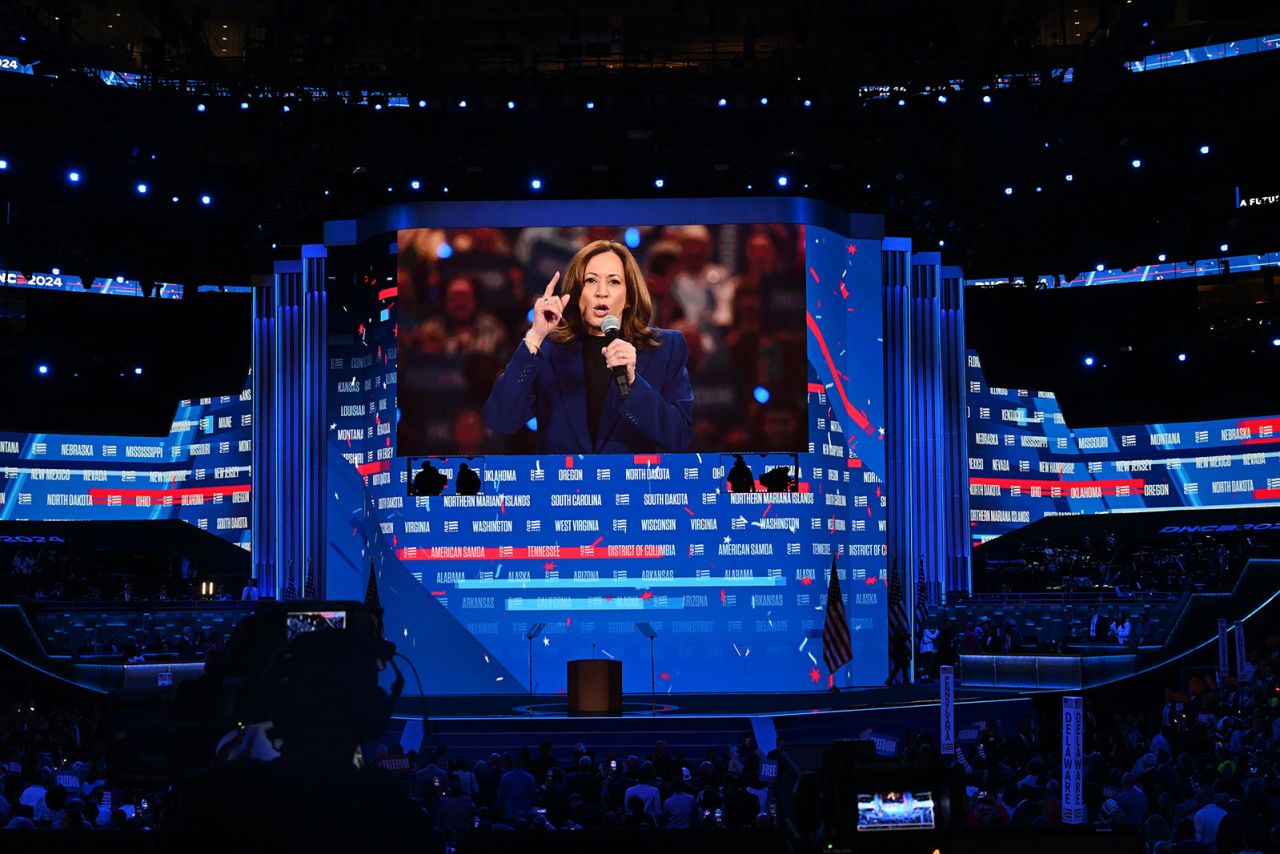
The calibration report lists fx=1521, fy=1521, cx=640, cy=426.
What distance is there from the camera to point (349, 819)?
2.40 m

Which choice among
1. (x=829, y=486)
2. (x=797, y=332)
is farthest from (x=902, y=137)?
(x=829, y=486)

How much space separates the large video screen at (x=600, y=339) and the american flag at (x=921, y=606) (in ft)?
12.6

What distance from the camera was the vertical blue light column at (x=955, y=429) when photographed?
27828 mm

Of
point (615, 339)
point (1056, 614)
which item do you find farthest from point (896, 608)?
point (615, 339)

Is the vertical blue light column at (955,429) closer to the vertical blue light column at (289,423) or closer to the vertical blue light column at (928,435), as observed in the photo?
the vertical blue light column at (928,435)

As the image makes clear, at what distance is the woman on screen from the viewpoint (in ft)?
78.3

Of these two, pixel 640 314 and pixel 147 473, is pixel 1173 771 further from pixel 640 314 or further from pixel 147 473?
pixel 147 473

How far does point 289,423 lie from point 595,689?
30.9ft

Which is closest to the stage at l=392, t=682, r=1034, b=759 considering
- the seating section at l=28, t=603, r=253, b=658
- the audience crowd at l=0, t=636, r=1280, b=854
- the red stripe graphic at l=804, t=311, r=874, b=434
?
the audience crowd at l=0, t=636, r=1280, b=854

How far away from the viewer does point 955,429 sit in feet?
92.3

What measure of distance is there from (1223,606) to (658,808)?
47.6ft

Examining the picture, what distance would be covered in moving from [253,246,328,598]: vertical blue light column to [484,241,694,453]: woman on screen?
12.6ft

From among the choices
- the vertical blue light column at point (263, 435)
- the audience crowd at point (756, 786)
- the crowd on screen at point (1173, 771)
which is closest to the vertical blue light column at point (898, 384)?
the crowd on screen at point (1173, 771)

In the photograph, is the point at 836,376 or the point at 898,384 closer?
the point at 836,376
